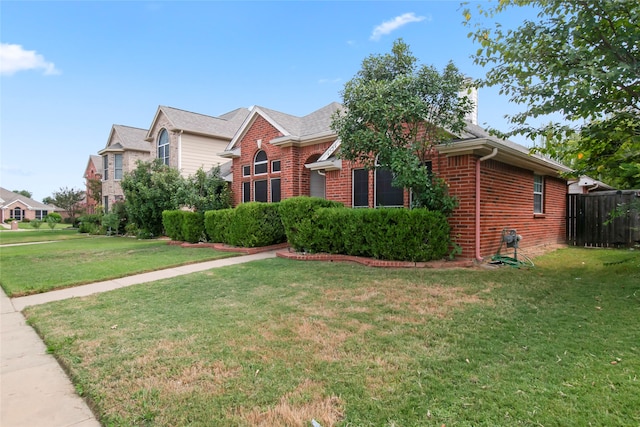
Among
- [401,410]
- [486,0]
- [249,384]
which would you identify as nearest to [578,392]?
[401,410]

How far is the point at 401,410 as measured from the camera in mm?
2398

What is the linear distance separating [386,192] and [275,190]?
→ 559 cm

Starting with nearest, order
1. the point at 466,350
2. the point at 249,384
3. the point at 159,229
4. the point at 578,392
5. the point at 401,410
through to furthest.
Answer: the point at 401,410, the point at 578,392, the point at 249,384, the point at 466,350, the point at 159,229

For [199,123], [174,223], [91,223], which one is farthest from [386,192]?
[91,223]

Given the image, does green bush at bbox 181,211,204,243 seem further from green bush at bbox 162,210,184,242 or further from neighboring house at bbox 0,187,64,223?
neighboring house at bbox 0,187,64,223

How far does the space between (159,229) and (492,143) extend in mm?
17710

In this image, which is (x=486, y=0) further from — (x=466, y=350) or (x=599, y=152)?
(x=466, y=350)

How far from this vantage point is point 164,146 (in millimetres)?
21891

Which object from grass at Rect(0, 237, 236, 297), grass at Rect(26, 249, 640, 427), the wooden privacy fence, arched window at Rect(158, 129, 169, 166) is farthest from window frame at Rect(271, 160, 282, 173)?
the wooden privacy fence

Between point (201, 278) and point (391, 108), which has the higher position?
point (391, 108)

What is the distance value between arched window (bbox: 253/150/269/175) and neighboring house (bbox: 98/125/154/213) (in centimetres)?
1544

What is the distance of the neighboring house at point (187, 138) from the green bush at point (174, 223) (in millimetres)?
5432

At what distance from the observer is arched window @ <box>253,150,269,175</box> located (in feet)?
48.3

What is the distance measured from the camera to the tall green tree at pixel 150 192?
683 inches
